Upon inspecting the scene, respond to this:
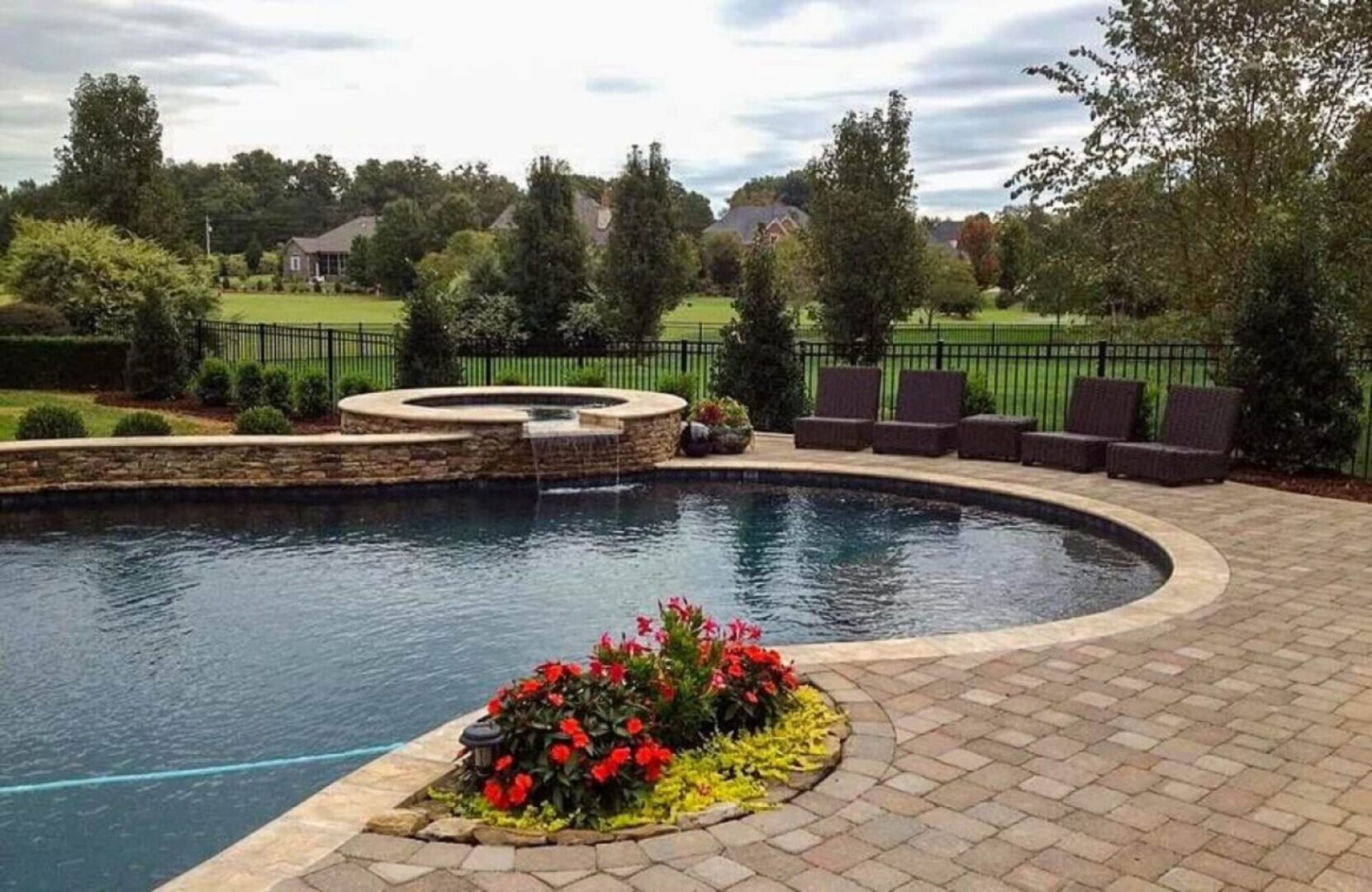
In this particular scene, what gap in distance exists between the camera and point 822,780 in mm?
3668

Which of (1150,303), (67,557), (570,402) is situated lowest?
(67,557)

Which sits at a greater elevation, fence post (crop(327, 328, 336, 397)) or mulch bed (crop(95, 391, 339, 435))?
fence post (crop(327, 328, 336, 397))

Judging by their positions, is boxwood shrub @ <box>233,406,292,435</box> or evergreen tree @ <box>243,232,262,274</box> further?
evergreen tree @ <box>243,232,262,274</box>

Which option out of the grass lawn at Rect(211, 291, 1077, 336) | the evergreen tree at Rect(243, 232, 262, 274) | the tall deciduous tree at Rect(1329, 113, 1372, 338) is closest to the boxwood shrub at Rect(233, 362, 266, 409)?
the tall deciduous tree at Rect(1329, 113, 1372, 338)

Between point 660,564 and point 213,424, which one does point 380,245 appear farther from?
point 660,564

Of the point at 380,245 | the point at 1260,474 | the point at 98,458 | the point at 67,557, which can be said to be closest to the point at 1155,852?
the point at 67,557

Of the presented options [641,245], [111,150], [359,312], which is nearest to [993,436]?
[641,245]

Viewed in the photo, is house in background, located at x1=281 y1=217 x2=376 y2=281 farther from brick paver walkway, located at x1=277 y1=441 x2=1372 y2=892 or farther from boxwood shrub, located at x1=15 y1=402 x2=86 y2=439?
brick paver walkway, located at x1=277 y1=441 x2=1372 y2=892

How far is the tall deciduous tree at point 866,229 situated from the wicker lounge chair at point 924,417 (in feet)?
10.5

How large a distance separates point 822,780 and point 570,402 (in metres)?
10.1

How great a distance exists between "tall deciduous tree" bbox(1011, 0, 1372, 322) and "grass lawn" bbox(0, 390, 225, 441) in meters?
11.5

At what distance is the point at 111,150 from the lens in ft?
92.2

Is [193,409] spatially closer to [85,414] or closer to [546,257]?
[85,414]

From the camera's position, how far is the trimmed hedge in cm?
1630
